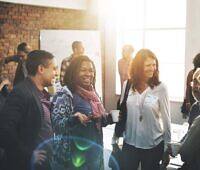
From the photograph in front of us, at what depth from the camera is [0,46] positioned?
7.34 meters

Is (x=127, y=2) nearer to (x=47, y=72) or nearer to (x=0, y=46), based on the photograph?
(x=0, y=46)

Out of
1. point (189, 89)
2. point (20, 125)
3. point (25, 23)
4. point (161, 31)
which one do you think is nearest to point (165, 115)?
point (20, 125)

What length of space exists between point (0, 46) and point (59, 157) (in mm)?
4590

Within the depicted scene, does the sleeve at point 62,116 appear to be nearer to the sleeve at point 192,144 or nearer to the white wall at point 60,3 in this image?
the sleeve at point 192,144

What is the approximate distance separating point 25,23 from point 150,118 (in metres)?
5.00

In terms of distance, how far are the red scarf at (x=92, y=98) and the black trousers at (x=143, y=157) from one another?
38cm

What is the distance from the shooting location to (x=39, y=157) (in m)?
2.55

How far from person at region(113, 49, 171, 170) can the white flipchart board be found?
482cm

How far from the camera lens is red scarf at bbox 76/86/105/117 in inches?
129

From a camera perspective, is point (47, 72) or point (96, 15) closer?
point (47, 72)

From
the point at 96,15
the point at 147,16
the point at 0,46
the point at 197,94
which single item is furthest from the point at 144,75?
the point at 96,15

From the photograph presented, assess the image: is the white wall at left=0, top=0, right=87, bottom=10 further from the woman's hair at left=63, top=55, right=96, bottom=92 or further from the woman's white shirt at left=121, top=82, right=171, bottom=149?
the woman's white shirt at left=121, top=82, right=171, bottom=149

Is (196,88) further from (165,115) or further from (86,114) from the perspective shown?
(86,114)

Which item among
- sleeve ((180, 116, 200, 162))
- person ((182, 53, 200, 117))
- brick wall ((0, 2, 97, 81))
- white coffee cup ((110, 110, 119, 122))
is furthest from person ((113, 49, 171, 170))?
brick wall ((0, 2, 97, 81))
